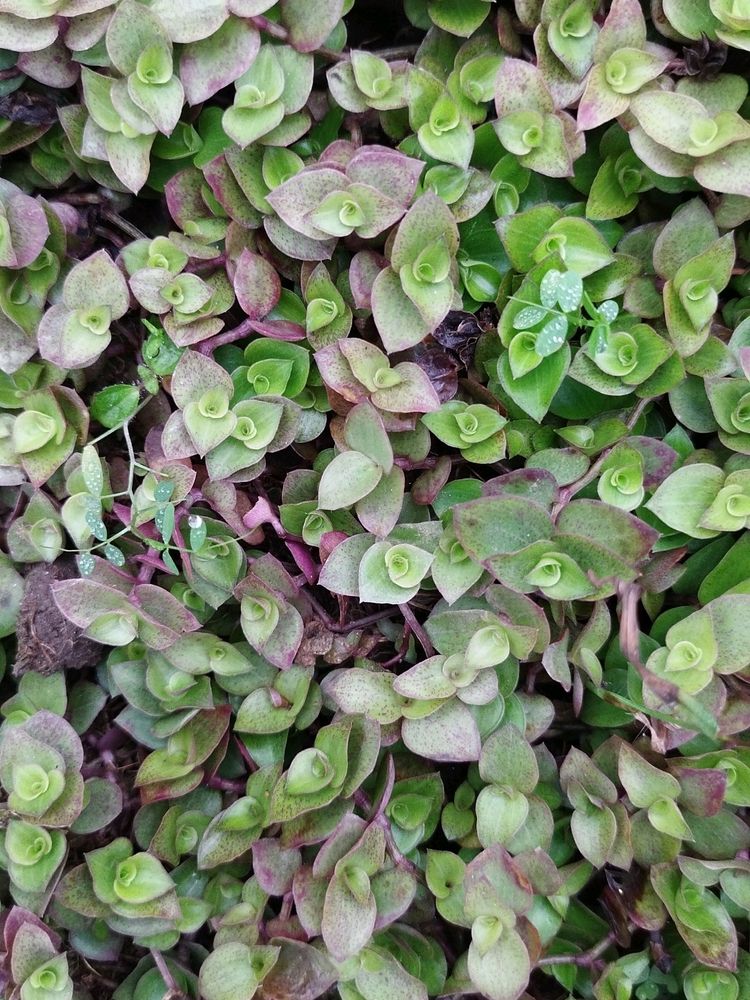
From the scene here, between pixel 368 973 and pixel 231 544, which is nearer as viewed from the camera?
pixel 368 973

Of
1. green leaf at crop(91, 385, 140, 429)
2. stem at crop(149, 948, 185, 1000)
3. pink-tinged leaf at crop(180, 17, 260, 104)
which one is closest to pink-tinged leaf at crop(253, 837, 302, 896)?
stem at crop(149, 948, 185, 1000)

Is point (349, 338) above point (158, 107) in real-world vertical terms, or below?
below

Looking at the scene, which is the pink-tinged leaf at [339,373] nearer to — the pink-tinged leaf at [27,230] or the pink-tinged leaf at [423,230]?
the pink-tinged leaf at [423,230]

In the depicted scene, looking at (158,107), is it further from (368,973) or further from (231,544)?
(368,973)

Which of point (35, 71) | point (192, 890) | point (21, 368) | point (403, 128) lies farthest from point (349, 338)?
point (192, 890)

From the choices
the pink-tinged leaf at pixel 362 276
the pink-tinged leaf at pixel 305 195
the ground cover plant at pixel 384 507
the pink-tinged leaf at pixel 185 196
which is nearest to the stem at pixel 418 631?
the ground cover plant at pixel 384 507

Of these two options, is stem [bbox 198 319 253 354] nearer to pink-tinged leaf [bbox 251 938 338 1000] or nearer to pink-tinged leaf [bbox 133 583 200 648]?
pink-tinged leaf [bbox 133 583 200 648]

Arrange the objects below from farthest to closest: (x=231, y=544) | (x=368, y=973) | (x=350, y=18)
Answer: (x=350, y=18) < (x=231, y=544) < (x=368, y=973)

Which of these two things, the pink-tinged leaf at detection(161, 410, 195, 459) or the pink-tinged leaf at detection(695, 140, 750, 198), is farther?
the pink-tinged leaf at detection(161, 410, 195, 459)
